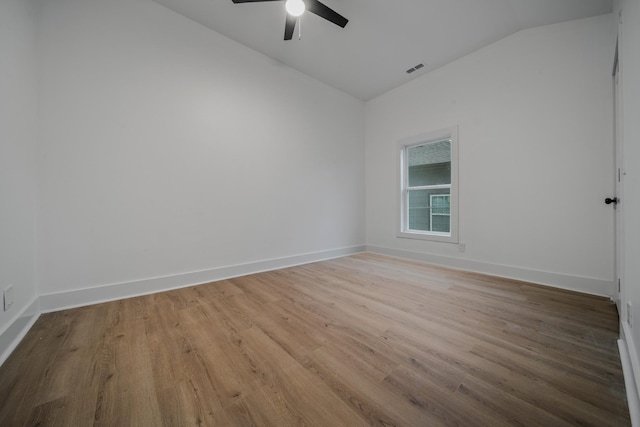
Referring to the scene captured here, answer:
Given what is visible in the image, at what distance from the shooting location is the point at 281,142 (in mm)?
3371

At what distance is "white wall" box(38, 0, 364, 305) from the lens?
201 cm

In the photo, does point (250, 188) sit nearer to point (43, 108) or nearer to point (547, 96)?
point (43, 108)

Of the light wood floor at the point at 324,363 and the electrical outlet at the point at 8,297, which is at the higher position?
the electrical outlet at the point at 8,297

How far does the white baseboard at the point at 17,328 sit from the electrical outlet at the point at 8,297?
0.11 m

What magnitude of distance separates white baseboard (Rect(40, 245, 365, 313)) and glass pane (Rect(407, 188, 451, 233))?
208 cm

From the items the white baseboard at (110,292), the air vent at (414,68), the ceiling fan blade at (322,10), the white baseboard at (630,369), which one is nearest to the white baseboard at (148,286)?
the white baseboard at (110,292)

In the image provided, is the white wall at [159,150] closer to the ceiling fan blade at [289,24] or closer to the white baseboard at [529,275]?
the ceiling fan blade at [289,24]

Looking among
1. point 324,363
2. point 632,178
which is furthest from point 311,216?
point 632,178

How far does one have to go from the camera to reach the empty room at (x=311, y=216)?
1.10 meters

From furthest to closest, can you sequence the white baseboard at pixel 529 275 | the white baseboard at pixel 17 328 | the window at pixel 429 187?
the window at pixel 429 187 < the white baseboard at pixel 529 275 < the white baseboard at pixel 17 328

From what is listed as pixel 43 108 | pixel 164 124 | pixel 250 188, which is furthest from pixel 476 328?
pixel 43 108

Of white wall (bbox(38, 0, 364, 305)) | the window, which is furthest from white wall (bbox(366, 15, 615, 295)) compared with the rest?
white wall (bbox(38, 0, 364, 305))

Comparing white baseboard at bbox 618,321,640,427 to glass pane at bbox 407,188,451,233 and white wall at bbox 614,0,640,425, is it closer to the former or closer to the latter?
white wall at bbox 614,0,640,425

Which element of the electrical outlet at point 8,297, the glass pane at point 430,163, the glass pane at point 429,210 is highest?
the glass pane at point 430,163
